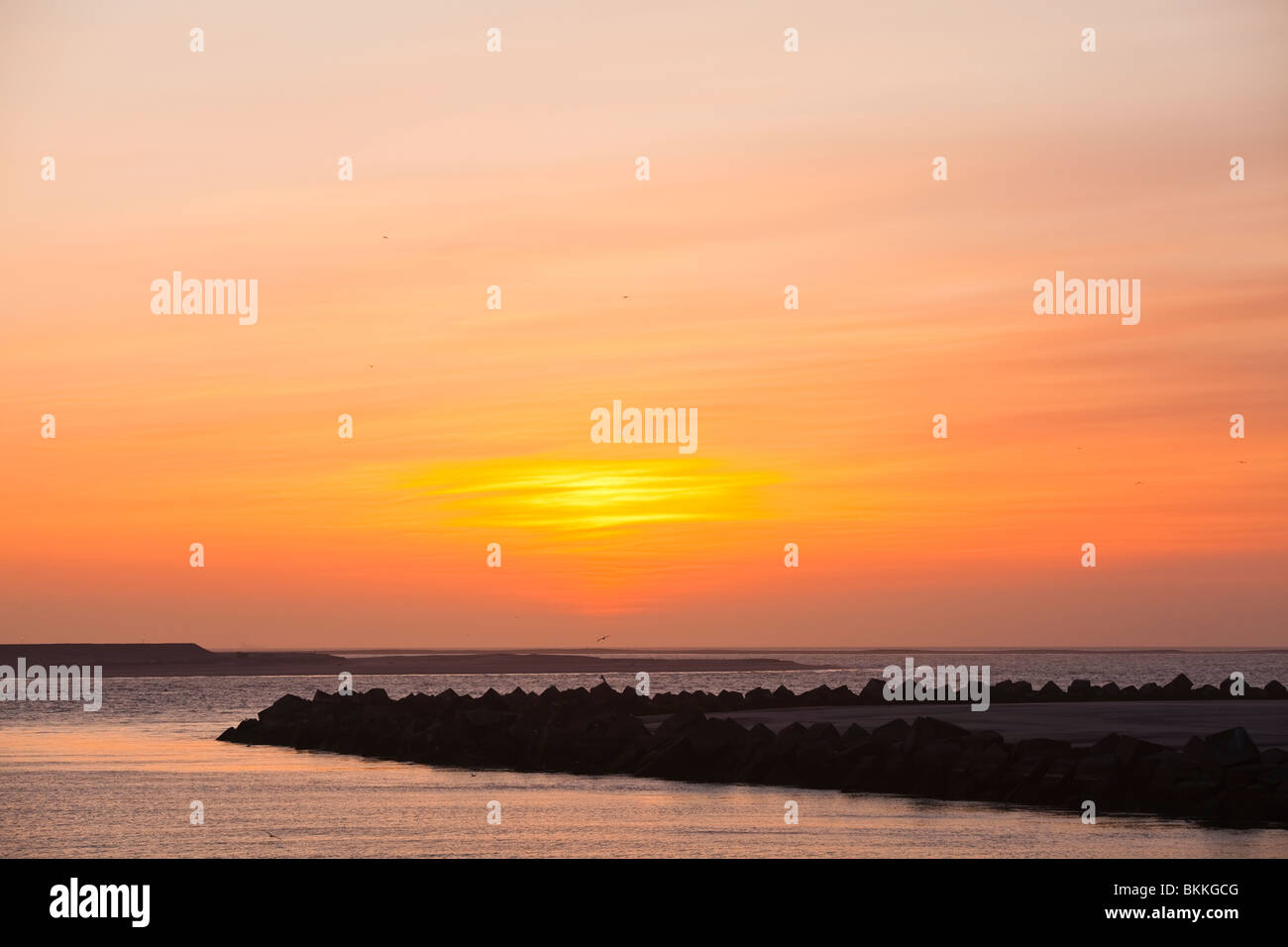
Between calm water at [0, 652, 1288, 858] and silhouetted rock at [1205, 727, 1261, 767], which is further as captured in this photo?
silhouetted rock at [1205, 727, 1261, 767]

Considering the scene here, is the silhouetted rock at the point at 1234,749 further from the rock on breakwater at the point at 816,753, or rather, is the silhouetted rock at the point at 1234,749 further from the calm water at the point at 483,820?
the calm water at the point at 483,820

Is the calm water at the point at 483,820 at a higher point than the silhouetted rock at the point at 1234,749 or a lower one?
lower

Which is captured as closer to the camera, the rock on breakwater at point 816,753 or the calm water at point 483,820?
the calm water at point 483,820

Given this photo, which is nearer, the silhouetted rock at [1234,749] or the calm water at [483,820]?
the calm water at [483,820]

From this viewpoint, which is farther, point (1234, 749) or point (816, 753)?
point (816, 753)

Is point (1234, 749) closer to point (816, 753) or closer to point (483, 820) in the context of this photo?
point (816, 753)

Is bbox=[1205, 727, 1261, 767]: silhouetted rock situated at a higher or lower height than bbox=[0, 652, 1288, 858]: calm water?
higher

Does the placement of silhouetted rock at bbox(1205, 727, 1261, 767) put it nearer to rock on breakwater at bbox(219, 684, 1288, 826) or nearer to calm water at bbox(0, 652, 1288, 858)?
rock on breakwater at bbox(219, 684, 1288, 826)

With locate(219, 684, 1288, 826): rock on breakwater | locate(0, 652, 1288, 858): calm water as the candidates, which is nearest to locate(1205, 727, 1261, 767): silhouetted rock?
locate(219, 684, 1288, 826): rock on breakwater

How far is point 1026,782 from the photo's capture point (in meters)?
30.2

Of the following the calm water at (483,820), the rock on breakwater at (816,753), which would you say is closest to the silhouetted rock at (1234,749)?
the rock on breakwater at (816,753)

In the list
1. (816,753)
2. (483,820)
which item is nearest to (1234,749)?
(816,753)
